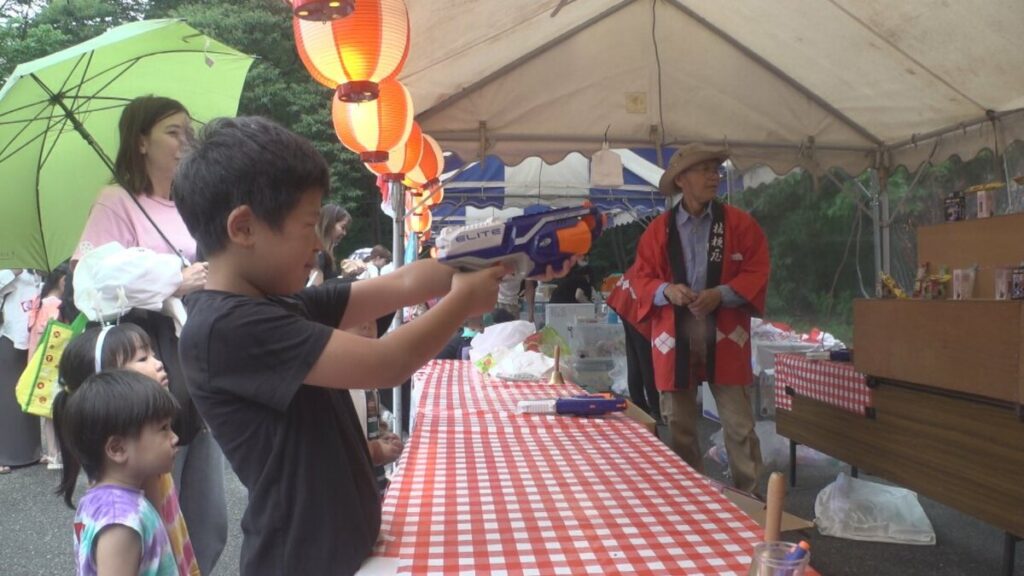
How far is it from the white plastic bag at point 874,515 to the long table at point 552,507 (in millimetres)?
1908

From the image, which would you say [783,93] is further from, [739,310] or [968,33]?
[739,310]

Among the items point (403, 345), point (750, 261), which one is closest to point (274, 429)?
point (403, 345)

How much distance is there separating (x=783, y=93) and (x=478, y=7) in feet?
7.83

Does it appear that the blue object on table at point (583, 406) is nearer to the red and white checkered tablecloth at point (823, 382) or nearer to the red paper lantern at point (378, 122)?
the red and white checkered tablecloth at point (823, 382)

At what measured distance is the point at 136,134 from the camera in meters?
2.14

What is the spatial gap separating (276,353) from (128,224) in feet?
4.73

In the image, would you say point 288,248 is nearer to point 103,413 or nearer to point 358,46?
point 103,413

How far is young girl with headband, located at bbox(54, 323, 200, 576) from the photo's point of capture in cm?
185

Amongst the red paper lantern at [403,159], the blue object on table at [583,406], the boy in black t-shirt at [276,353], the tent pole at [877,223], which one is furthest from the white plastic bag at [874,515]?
the red paper lantern at [403,159]

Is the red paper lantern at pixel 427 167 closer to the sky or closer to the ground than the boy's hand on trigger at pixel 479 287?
closer to the sky

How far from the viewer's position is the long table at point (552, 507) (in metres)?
1.20

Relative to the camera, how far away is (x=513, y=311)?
348 inches

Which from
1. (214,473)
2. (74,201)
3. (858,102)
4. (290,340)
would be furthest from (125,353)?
(858,102)

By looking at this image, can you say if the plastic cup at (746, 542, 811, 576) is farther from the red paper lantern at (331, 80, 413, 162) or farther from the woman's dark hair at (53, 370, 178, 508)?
the red paper lantern at (331, 80, 413, 162)
